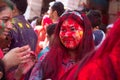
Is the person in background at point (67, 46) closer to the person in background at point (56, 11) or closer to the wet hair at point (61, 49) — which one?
the wet hair at point (61, 49)

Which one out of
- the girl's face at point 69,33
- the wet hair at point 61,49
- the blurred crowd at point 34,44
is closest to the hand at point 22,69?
the blurred crowd at point 34,44

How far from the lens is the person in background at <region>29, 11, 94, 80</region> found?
12.3 ft

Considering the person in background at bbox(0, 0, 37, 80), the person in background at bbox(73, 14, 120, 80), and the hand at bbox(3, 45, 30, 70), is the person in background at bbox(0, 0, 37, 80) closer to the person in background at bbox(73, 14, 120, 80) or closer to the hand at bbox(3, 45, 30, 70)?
the hand at bbox(3, 45, 30, 70)

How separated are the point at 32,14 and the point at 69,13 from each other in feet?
20.0

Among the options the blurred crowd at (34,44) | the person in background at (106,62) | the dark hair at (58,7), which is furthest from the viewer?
the dark hair at (58,7)

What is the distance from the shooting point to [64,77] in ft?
7.82

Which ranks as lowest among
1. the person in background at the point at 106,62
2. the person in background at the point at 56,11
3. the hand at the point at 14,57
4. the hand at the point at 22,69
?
the person in background at the point at 56,11

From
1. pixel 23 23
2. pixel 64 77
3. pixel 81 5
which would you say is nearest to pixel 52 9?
pixel 81 5

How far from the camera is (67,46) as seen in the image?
12.6 feet

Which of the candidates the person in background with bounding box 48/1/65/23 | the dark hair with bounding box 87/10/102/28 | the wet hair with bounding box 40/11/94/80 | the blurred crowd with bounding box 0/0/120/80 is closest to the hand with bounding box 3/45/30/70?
the blurred crowd with bounding box 0/0/120/80

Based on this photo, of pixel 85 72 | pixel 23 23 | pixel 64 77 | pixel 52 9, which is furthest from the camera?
pixel 52 9

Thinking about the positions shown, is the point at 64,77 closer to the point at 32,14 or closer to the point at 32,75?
the point at 32,75

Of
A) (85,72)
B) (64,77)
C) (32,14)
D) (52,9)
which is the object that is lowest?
(32,14)

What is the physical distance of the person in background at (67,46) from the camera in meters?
3.74
